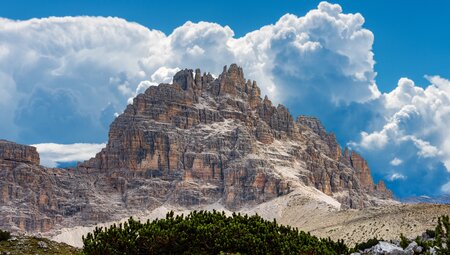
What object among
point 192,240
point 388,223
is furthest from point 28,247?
point 388,223

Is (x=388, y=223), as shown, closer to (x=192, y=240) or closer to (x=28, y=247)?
(x=28, y=247)

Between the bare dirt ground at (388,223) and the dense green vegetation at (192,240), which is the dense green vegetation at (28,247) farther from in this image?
the bare dirt ground at (388,223)

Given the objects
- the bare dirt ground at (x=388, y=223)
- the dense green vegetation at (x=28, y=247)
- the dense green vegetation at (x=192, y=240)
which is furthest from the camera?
the bare dirt ground at (x=388, y=223)

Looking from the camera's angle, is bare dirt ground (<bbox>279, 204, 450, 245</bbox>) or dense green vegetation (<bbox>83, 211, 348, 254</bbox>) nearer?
dense green vegetation (<bbox>83, 211, 348, 254</bbox>)

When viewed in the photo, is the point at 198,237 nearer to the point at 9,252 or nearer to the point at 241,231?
the point at 241,231

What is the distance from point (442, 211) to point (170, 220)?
10100cm

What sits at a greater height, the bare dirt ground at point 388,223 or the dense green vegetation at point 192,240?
the bare dirt ground at point 388,223

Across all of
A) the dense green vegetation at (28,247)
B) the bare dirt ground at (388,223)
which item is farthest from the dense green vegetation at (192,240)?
the bare dirt ground at (388,223)

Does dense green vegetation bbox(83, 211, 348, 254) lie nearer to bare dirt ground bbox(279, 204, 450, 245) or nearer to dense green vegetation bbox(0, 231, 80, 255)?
dense green vegetation bbox(0, 231, 80, 255)

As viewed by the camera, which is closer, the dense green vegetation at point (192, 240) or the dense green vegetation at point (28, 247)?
the dense green vegetation at point (192, 240)

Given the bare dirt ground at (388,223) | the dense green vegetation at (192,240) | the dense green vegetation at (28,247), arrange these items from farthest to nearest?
1. the bare dirt ground at (388,223)
2. the dense green vegetation at (28,247)
3. the dense green vegetation at (192,240)

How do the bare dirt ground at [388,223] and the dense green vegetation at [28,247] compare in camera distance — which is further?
the bare dirt ground at [388,223]

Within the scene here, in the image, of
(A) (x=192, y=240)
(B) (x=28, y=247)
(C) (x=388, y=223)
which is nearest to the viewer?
(A) (x=192, y=240)

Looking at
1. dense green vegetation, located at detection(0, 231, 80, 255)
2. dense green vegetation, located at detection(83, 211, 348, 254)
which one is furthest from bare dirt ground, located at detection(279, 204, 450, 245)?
dense green vegetation, located at detection(83, 211, 348, 254)
